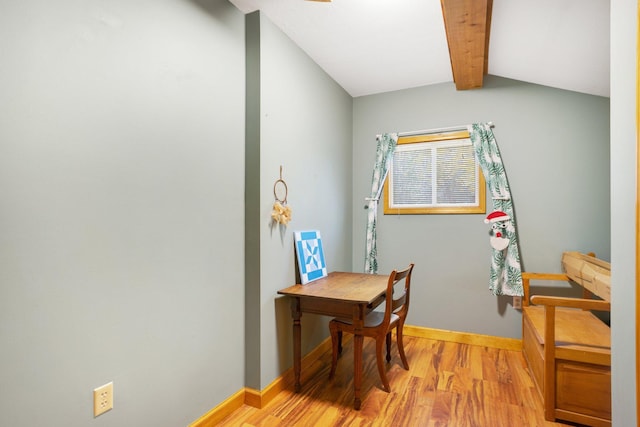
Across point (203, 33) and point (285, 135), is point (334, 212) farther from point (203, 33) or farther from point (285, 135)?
point (203, 33)

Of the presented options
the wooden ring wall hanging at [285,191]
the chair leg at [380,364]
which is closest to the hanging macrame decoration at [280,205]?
the wooden ring wall hanging at [285,191]

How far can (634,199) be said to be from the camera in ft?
3.24

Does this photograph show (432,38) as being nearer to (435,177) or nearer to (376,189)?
(435,177)

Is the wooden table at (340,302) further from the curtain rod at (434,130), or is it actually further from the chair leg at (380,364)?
the curtain rod at (434,130)

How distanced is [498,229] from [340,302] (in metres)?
1.72

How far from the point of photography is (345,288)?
229 cm

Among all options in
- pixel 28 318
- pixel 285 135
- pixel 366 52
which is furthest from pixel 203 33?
pixel 28 318

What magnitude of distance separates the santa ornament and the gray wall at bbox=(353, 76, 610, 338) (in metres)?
0.12

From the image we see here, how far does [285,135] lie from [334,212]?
3.37ft

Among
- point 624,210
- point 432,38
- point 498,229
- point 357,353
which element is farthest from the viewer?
point 498,229

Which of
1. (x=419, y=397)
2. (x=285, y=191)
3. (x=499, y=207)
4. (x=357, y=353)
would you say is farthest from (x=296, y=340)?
(x=499, y=207)

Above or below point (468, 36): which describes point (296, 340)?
below

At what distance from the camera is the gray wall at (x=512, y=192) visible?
273cm

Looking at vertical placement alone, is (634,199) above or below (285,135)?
below
